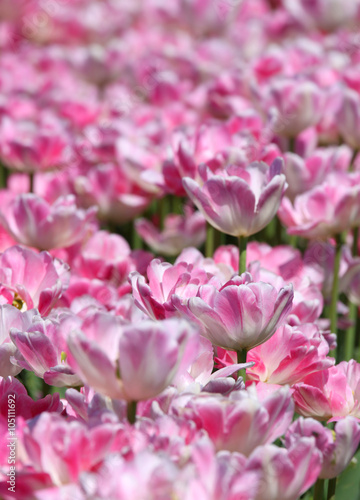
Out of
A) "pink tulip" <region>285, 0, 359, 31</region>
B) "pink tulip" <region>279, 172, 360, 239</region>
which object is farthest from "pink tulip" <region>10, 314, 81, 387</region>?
"pink tulip" <region>285, 0, 359, 31</region>

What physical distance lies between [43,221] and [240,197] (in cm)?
39

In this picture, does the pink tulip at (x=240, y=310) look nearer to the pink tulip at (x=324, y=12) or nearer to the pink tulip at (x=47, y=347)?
the pink tulip at (x=47, y=347)

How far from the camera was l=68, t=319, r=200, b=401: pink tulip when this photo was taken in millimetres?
643

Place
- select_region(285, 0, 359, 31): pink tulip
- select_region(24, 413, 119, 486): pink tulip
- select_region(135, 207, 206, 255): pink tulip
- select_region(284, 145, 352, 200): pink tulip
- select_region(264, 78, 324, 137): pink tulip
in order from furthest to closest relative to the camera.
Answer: select_region(285, 0, 359, 31): pink tulip → select_region(264, 78, 324, 137): pink tulip → select_region(135, 207, 206, 255): pink tulip → select_region(284, 145, 352, 200): pink tulip → select_region(24, 413, 119, 486): pink tulip

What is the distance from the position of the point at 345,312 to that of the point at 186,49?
5.17 ft

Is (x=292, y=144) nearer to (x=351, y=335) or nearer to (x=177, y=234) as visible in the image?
(x=177, y=234)

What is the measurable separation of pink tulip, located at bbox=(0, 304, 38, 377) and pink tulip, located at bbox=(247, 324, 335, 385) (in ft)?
0.86

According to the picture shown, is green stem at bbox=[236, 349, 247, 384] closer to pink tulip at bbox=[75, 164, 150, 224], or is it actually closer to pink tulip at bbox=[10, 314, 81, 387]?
pink tulip at bbox=[10, 314, 81, 387]

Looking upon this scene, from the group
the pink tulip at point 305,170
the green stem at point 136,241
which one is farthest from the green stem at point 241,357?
the green stem at point 136,241

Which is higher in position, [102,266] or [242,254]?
[242,254]

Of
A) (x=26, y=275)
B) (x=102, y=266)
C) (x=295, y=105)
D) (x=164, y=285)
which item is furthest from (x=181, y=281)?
(x=295, y=105)

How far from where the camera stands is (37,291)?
40.7 inches

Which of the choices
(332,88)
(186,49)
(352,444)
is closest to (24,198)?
(352,444)

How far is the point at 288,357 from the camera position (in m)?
0.87
